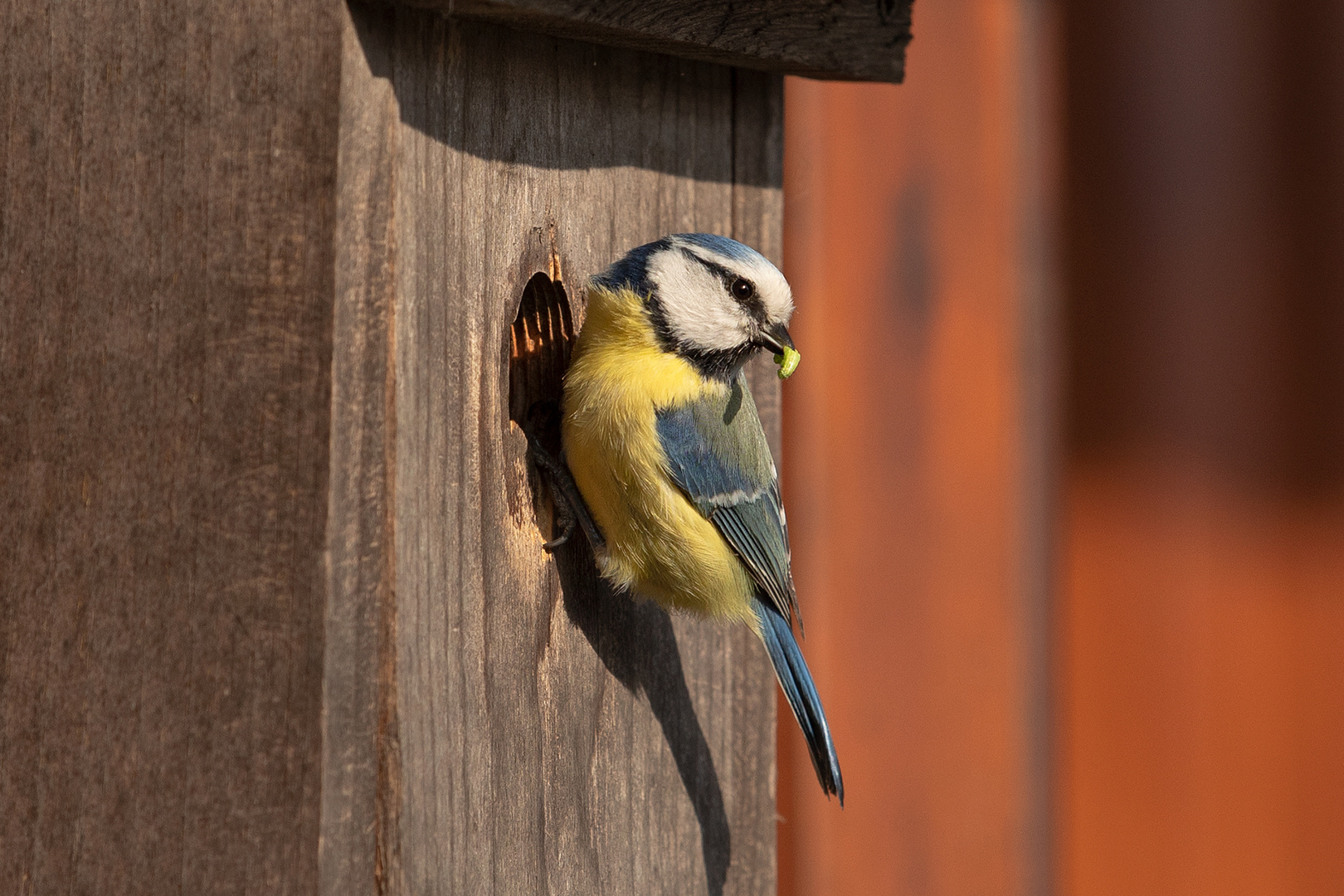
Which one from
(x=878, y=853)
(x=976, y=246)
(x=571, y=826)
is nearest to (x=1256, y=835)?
(x=878, y=853)

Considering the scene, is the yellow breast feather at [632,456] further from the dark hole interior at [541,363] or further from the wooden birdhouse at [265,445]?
the wooden birdhouse at [265,445]

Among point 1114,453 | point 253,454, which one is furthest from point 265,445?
point 1114,453

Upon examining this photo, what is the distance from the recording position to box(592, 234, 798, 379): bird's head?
73.4 inches

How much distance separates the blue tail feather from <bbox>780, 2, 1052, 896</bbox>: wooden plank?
487 millimetres

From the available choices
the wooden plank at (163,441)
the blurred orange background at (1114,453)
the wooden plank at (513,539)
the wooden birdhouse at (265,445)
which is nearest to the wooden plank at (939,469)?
the blurred orange background at (1114,453)

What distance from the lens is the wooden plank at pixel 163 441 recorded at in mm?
1419

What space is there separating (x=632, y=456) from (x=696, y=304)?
240 mm

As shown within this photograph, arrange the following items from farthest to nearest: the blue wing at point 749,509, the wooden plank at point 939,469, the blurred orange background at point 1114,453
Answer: the blurred orange background at point 1114,453
the wooden plank at point 939,469
the blue wing at point 749,509

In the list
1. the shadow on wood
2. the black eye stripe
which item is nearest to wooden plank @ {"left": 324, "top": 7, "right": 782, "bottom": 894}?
the shadow on wood

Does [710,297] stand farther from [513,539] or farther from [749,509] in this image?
[513,539]

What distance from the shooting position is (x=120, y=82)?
149cm

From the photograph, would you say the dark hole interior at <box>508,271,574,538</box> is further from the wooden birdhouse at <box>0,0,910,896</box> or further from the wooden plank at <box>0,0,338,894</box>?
the wooden plank at <box>0,0,338,894</box>

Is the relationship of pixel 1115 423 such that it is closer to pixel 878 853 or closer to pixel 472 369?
pixel 878 853

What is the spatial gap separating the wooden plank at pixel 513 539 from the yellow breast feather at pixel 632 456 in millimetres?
67
